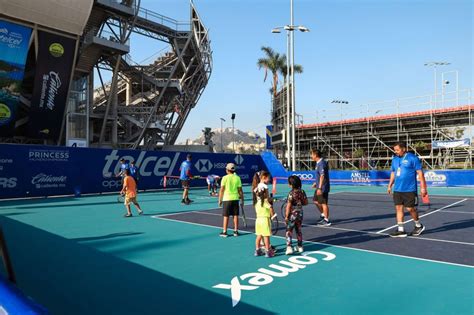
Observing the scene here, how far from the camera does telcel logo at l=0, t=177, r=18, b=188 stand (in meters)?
18.1

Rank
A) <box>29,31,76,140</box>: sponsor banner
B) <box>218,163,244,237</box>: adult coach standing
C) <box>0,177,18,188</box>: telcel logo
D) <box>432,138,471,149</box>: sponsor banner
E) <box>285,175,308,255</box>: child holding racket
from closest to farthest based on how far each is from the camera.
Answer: <box>285,175,308,255</box>: child holding racket, <box>218,163,244,237</box>: adult coach standing, <box>0,177,18,188</box>: telcel logo, <box>29,31,76,140</box>: sponsor banner, <box>432,138,471,149</box>: sponsor banner

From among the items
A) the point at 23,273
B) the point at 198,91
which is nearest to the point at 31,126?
the point at 198,91

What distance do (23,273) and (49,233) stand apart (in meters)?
3.69

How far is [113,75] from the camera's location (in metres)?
43.7

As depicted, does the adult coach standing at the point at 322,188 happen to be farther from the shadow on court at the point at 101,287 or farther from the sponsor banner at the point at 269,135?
the sponsor banner at the point at 269,135

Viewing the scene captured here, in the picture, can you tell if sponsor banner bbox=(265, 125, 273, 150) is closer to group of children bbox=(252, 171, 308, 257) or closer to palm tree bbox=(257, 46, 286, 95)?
palm tree bbox=(257, 46, 286, 95)

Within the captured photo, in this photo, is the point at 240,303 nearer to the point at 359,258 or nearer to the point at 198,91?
the point at 359,258

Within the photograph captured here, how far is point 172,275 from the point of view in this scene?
5633 millimetres

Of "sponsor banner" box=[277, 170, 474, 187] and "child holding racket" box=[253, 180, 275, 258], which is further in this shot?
"sponsor banner" box=[277, 170, 474, 187]

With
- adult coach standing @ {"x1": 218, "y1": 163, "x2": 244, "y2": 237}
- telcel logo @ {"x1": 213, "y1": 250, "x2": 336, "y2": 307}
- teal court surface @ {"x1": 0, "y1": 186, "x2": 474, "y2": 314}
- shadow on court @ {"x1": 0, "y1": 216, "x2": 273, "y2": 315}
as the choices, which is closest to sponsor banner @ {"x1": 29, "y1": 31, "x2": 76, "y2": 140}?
teal court surface @ {"x1": 0, "y1": 186, "x2": 474, "y2": 314}

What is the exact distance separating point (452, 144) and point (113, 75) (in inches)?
1521

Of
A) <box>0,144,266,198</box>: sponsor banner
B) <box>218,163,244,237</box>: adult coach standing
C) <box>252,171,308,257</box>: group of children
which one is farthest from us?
<box>0,144,266,198</box>: sponsor banner

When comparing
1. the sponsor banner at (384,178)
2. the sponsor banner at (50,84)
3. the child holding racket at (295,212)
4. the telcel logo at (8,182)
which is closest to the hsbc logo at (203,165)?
the sponsor banner at (384,178)

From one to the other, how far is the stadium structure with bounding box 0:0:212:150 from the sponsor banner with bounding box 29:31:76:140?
0.14 metres
